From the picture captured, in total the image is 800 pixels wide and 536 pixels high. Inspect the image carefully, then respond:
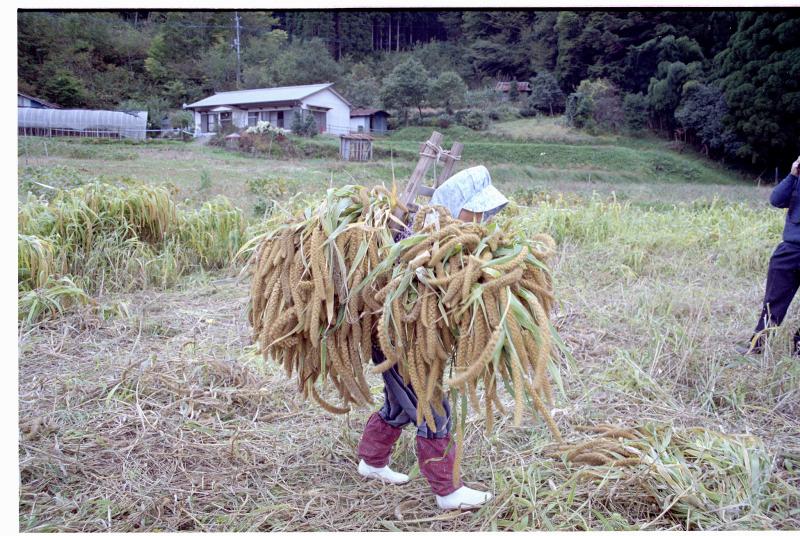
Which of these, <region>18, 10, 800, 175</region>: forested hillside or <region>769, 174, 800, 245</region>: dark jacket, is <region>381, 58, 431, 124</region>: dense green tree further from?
<region>769, 174, 800, 245</region>: dark jacket

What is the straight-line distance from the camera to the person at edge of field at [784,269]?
2.88 metres

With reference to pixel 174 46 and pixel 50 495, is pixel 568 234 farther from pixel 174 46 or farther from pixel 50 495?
pixel 50 495

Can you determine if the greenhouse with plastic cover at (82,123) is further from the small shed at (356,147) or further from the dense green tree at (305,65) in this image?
the small shed at (356,147)

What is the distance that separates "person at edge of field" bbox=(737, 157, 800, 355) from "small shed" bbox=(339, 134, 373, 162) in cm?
480

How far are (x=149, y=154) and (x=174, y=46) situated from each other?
138cm

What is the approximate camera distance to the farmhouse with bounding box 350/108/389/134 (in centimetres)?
670

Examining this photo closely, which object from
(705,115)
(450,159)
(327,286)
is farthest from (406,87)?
(327,286)

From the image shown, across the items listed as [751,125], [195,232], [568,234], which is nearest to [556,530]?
[195,232]

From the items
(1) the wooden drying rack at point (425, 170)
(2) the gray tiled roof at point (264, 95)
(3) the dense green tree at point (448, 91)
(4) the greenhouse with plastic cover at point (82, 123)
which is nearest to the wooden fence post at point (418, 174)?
(1) the wooden drying rack at point (425, 170)

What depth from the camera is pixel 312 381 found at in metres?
1.74

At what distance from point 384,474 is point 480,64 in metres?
5.54

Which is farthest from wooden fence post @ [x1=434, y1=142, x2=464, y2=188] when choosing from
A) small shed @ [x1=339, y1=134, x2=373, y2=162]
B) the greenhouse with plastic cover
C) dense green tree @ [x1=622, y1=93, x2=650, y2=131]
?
dense green tree @ [x1=622, y1=93, x2=650, y2=131]

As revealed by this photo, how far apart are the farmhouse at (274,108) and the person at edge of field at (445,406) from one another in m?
5.06

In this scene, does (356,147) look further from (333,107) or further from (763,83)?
(763,83)
